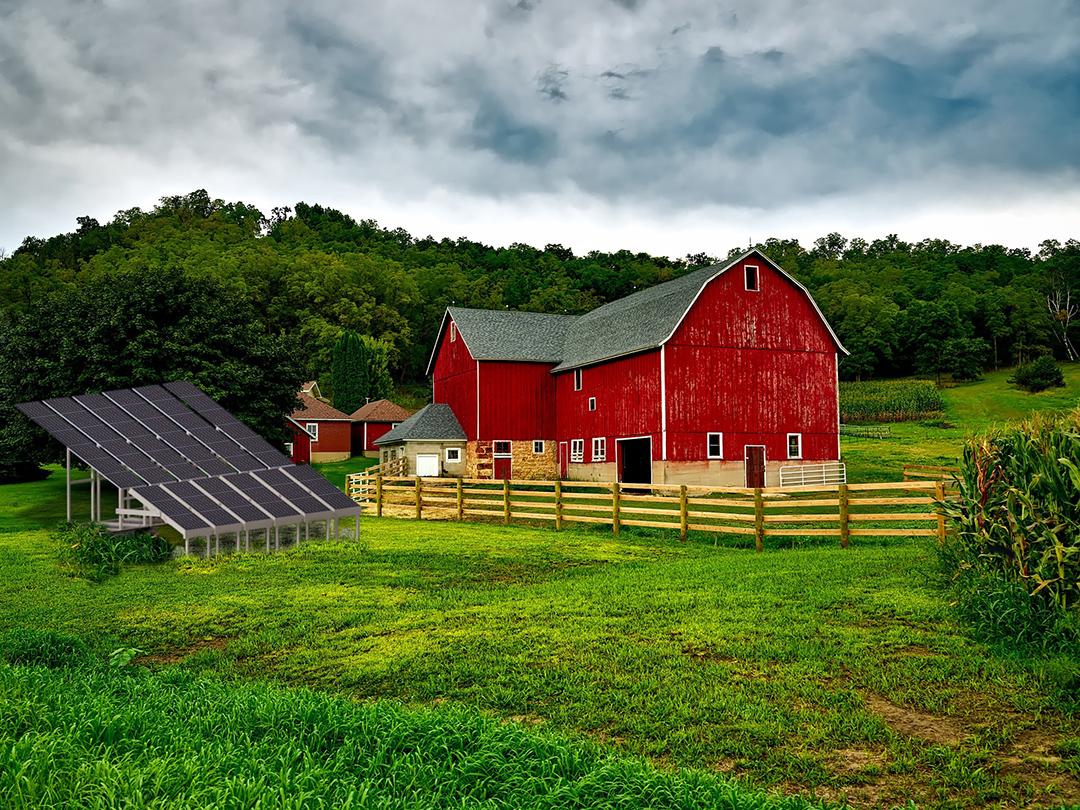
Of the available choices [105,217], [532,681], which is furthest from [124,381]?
[105,217]

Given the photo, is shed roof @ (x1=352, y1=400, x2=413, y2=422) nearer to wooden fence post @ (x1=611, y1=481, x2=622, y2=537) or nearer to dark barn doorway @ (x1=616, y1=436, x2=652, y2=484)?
dark barn doorway @ (x1=616, y1=436, x2=652, y2=484)

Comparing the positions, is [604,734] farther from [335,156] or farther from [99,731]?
[335,156]

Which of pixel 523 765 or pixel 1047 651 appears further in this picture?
pixel 1047 651

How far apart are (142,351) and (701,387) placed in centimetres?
1965

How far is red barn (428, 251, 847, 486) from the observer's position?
32.6 m

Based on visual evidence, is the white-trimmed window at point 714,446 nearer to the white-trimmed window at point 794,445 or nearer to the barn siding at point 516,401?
the white-trimmed window at point 794,445

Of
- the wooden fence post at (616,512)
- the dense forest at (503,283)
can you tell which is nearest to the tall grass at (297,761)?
the wooden fence post at (616,512)

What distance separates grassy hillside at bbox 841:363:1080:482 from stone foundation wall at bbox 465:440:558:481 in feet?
44.6

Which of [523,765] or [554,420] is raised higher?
[554,420]

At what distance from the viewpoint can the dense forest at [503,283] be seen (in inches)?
3073

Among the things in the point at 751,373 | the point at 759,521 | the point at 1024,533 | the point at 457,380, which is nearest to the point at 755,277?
the point at 751,373

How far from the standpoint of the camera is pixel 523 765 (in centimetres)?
511

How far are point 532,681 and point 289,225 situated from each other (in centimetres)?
10415

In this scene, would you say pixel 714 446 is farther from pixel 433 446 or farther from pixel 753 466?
pixel 433 446
